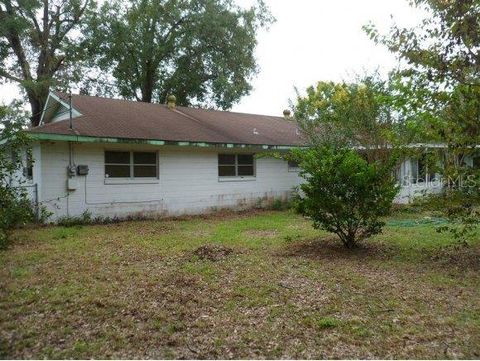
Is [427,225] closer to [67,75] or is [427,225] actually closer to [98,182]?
[98,182]

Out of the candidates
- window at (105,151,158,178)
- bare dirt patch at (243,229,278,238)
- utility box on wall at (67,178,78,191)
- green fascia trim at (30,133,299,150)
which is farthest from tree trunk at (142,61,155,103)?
bare dirt patch at (243,229,278,238)

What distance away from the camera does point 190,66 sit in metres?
26.7

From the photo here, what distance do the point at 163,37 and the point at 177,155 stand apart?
1623cm

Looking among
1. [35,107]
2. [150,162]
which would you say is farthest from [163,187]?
[35,107]

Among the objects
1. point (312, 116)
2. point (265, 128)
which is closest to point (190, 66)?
point (265, 128)

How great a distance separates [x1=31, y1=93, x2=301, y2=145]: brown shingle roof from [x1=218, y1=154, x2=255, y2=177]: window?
71 cm

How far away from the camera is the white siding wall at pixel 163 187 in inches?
431

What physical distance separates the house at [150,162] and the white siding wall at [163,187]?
3 centimetres

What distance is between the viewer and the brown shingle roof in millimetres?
11836

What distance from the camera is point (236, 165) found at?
15.2 metres

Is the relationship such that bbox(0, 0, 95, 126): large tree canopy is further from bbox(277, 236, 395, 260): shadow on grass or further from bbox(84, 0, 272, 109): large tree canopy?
bbox(277, 236, 395, 260): shadow on grass

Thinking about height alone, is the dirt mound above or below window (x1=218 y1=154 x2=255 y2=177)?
below

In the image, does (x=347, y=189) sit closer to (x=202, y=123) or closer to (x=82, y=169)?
(x=82, y=169)

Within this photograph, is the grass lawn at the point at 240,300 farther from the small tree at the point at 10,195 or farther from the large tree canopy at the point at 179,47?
the large tree canopy at the point at 179,47
